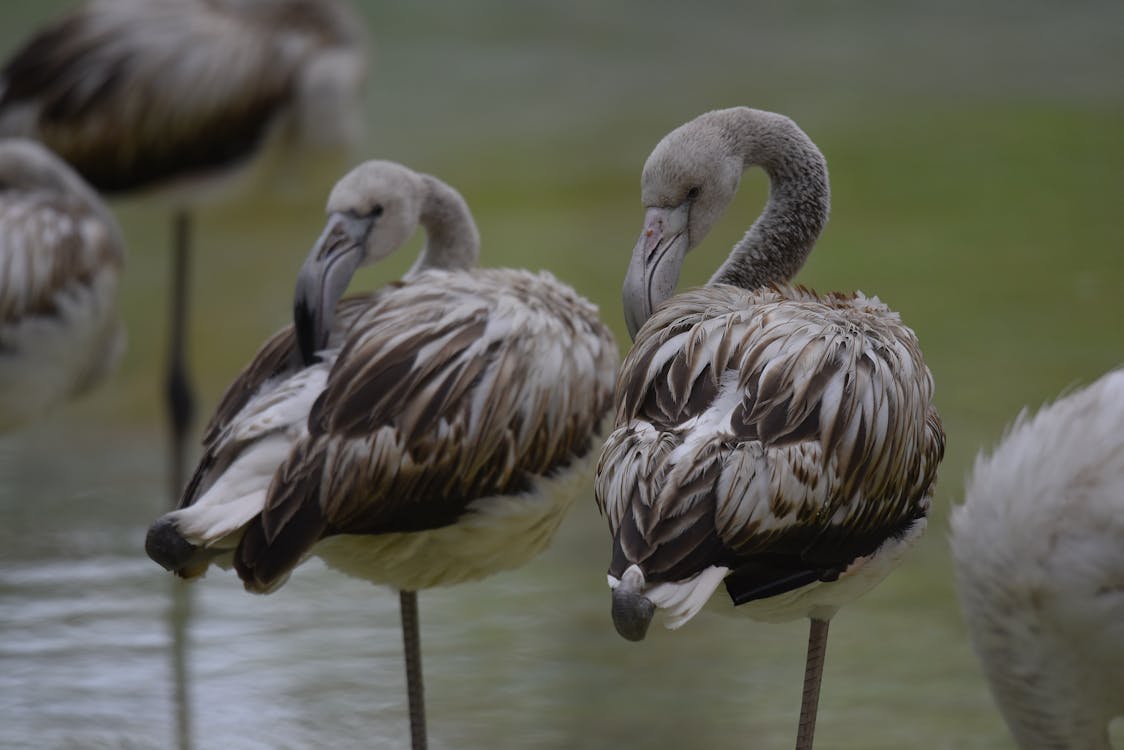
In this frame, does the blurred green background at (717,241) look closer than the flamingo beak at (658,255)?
No

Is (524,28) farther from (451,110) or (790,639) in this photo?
(790,639)

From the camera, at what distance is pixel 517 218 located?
818 cm

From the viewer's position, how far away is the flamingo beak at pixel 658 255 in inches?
116

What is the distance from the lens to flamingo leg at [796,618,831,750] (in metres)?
2.90

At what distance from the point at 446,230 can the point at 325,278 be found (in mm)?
490

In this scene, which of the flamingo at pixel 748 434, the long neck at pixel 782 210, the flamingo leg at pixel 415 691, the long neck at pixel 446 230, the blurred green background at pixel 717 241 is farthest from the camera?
the blurred green background at pixel 717 241

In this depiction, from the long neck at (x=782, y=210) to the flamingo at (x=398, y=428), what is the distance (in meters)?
0.37

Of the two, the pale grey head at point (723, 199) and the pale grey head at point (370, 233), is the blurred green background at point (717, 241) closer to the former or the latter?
the pale grey head at point (370, 233)

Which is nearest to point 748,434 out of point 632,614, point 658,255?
point 632,614

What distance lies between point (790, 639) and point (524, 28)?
766 cm

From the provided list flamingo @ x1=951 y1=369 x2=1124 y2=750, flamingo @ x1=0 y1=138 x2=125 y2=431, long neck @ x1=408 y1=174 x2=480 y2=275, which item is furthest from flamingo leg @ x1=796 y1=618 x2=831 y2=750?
flamingo @ x1=0 y1=138 x2=125 y2=431

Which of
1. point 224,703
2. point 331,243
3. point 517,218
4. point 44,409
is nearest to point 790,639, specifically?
point 224,703

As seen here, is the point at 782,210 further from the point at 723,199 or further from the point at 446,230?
the point at 446,230

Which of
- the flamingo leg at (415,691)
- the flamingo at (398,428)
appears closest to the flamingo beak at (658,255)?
the flamingo at (398,428)
